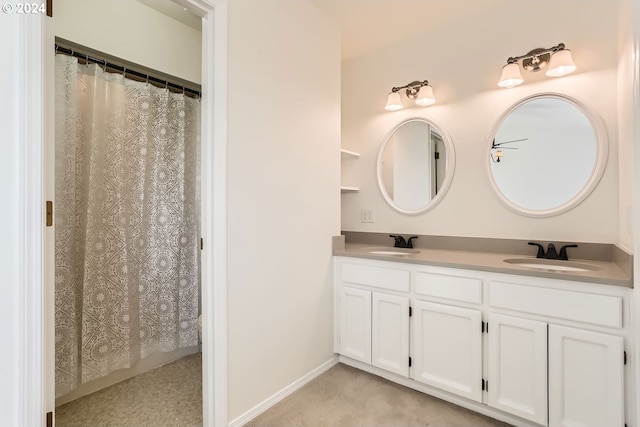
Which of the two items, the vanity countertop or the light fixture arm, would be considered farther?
the light fixture arm

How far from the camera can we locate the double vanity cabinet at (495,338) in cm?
141

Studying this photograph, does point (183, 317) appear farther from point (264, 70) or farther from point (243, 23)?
point (243, 23)

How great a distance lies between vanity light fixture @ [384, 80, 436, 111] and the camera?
96.7 inches

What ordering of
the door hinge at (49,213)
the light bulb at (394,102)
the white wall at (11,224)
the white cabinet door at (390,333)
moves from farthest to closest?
1. the light bulb at (394,102)
2. the white cabinet door at (390,333)
3. the door hinge at (49,213)
4. the white wall at (11,224)

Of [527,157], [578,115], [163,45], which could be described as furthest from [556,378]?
[163,45]

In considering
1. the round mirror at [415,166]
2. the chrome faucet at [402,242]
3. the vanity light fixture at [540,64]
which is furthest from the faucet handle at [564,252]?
the vanity light fixture at [540,64]

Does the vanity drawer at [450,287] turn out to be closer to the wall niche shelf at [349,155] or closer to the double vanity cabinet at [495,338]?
the double vanity cabinet at [495,338]

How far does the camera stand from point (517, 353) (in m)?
1.62

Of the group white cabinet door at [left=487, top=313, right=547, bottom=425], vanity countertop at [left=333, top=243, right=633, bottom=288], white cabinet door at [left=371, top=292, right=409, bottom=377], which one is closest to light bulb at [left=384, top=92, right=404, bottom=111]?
vanity countertop at [left=333, top=243, right=633, bottom=288]

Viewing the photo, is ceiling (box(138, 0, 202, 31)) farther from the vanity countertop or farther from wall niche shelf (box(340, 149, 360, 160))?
the vanity countertop

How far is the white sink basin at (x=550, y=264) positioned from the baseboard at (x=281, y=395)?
140 centimetres

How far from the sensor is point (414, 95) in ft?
8.38

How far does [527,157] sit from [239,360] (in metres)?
2.20

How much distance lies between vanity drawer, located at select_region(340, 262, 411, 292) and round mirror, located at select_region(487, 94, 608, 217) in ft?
2.97
